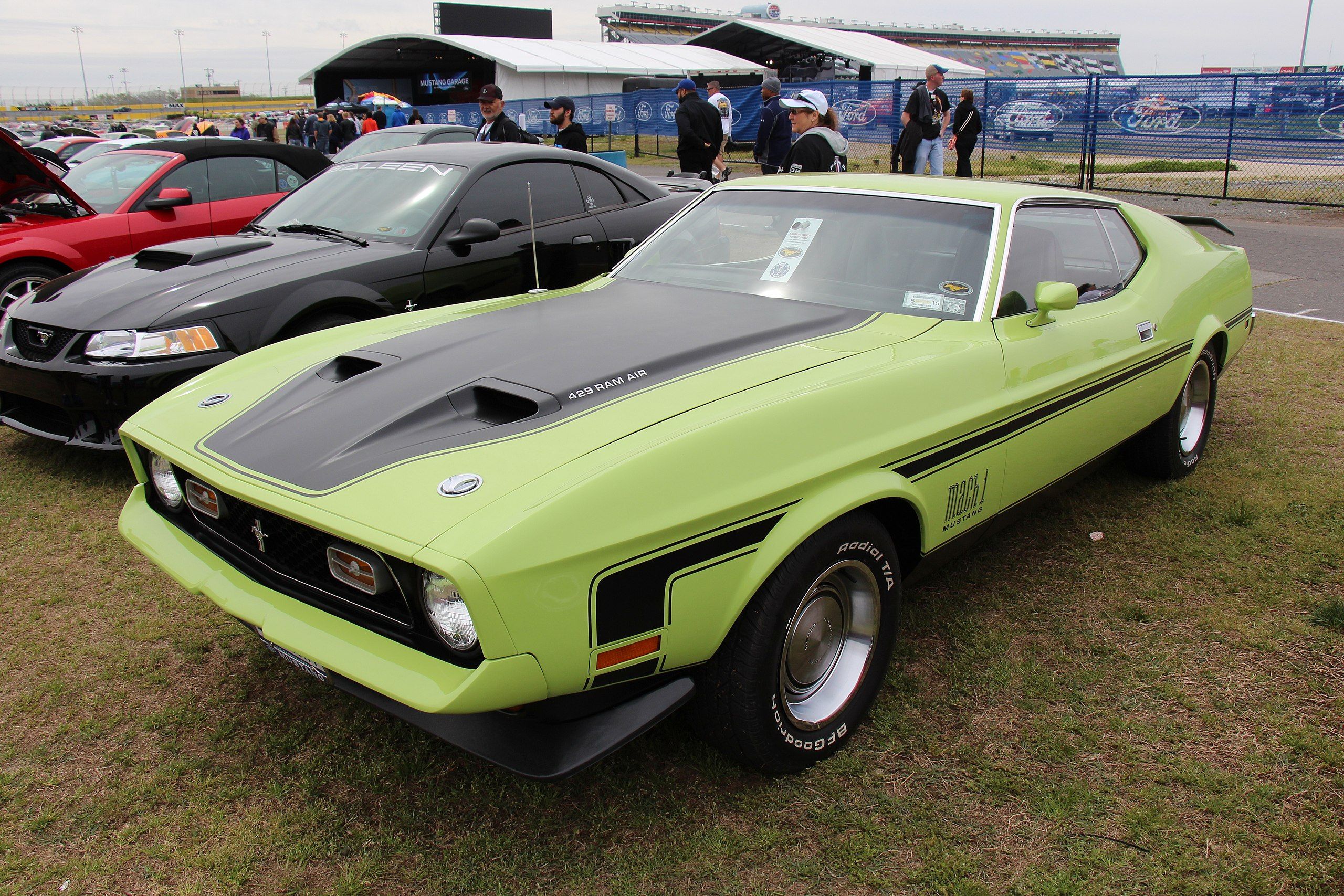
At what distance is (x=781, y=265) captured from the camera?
3090 millimetres

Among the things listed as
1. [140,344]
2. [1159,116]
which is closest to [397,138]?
[140,344]

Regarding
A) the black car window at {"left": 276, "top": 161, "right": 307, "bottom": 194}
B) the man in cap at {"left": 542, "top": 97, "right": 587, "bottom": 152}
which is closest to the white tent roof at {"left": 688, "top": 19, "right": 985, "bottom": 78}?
the man in cap at {"left": 542, "top": 97, "right": 587, "bottom": 152}

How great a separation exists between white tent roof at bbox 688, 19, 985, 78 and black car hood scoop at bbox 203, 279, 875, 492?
35689mm

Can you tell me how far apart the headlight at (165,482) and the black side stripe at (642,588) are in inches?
52.6

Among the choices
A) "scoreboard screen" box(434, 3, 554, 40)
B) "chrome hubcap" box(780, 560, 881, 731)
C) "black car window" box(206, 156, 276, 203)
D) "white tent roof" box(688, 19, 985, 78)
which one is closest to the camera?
"chrome hubcap" box(780, 560, 881, 731)

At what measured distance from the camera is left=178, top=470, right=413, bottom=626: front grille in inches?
73.7

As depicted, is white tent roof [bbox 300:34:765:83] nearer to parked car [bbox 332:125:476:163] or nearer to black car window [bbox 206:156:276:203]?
parked car [bbox 332:125:476:163]

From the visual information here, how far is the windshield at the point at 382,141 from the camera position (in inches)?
344

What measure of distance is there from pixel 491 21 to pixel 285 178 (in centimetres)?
5666

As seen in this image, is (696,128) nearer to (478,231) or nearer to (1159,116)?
(478,231)

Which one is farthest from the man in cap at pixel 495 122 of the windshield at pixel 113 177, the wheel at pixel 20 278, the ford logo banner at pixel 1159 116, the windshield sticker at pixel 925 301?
the ford logo banner at pixel 1159 116

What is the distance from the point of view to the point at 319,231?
4930mm

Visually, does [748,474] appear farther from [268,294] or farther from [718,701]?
[268,294]

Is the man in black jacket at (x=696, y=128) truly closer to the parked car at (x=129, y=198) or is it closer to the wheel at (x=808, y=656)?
the parked car at (x=129, y=198)
